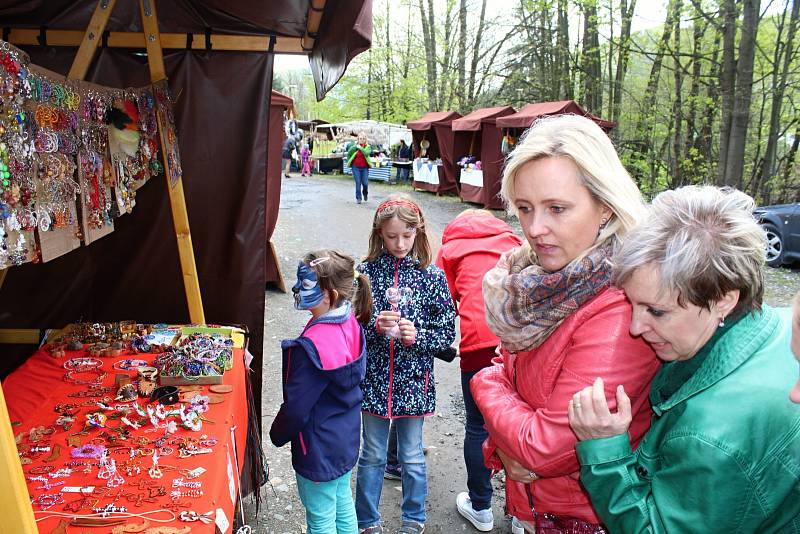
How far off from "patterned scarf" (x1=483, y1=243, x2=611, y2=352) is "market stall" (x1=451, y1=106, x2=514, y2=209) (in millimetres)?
12725

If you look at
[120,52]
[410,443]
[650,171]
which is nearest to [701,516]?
[410,443]

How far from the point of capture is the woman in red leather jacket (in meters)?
1.44

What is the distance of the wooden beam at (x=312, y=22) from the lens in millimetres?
2681

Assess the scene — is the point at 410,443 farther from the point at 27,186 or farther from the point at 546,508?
the point at 27,186

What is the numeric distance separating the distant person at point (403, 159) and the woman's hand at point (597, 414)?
865 inches

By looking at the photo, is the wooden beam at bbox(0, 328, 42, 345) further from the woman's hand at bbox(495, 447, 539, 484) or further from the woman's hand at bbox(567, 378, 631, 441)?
the woman's hand at bbox(567, 378, 631, 441)

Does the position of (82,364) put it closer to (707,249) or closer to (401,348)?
(401,348)

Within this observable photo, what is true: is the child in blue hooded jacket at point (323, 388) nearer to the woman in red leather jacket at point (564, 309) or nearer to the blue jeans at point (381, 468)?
the blue jeans at point (381, 468)

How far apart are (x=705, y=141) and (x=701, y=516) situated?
16074 mm

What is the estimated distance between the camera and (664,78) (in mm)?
19141

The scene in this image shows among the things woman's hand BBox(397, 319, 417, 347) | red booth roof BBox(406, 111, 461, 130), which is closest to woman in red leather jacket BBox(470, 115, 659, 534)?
woman's hand BBox(397, 319, 417, 347)

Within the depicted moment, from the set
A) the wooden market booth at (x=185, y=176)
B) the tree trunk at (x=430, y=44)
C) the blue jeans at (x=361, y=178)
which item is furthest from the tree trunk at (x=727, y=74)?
the tree trunk at (x=430, y=44)

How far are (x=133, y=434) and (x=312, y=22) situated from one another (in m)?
2.13

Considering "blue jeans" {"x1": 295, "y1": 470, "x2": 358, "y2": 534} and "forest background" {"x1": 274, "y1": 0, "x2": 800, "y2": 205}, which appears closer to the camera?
"blue jeans" {"x1": 295, "y1": 470, "x2": 358, "y2": 534}
